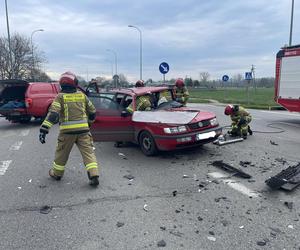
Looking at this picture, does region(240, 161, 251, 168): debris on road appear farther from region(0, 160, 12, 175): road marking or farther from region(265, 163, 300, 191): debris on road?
region(0, 160, 12, 175): road marking

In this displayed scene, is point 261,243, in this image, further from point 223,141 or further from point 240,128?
point 240,128

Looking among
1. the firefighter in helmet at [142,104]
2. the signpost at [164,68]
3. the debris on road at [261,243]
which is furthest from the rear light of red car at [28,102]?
the debris on road at [261,243]

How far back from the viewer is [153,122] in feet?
22.7

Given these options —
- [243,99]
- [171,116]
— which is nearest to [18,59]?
[243,99]

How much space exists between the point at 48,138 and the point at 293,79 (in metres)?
9.64

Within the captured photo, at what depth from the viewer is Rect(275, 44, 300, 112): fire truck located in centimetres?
1252

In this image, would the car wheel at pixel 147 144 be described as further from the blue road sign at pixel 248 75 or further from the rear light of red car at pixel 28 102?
the blue road sign at pixel 248 75

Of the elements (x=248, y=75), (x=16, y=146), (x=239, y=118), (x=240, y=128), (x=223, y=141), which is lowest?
(x=16, y=146)

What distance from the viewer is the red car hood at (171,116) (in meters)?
6.86

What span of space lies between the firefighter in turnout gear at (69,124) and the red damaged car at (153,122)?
5.76 ft

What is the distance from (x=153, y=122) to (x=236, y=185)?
2424mm

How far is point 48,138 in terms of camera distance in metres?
10.5

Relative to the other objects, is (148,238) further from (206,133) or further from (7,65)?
(7,65)

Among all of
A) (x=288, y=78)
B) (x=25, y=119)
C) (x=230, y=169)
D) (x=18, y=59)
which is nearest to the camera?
(x=230, y=169)
